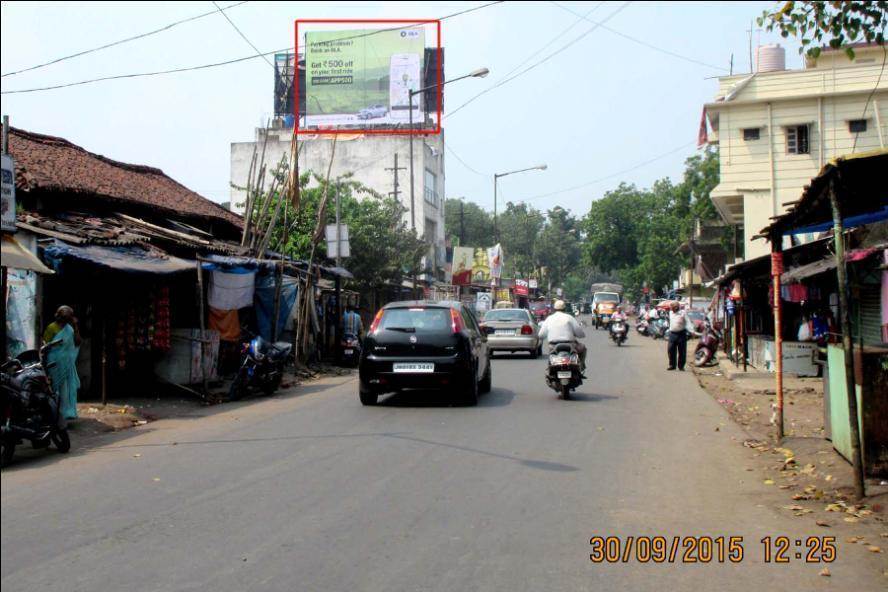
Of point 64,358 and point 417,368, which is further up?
point 64,358

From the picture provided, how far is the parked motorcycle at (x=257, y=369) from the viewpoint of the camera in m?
15.0

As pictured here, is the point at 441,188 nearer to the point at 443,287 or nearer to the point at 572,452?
the point at 443,287

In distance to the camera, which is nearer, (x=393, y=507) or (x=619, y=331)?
(x=393, y=507)

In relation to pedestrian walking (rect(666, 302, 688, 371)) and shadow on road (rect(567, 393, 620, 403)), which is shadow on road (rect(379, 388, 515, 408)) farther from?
pedestrian walking (rect(666, 302, 688, 371))

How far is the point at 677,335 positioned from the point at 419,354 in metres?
9.89

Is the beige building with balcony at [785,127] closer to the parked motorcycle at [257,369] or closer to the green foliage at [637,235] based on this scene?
the parked motorcycle at [257,369]

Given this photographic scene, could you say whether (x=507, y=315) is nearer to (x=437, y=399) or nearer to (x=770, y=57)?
(x=437, y=399)

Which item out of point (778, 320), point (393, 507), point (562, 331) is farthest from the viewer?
point (562, 331)

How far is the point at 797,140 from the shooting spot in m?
30.5

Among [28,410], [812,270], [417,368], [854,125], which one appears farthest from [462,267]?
[28,410]

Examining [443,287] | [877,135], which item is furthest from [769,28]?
[443,287]

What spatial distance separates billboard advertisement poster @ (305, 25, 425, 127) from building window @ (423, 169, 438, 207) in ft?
25.9

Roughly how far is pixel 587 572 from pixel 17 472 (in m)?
6.01

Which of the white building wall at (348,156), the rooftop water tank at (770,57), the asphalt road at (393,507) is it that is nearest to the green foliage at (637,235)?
the white building wall at (348,156)
